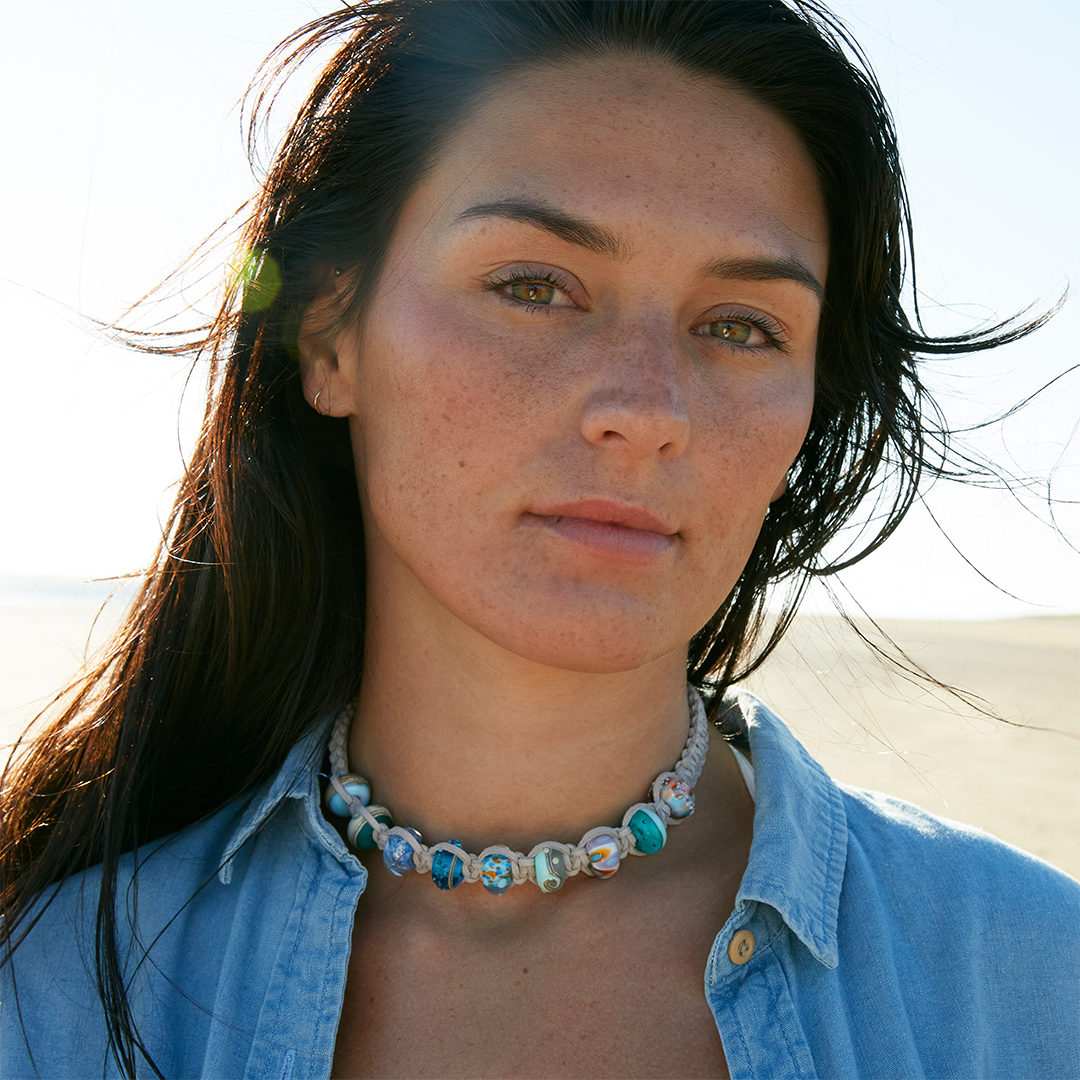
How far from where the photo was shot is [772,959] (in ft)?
5.45

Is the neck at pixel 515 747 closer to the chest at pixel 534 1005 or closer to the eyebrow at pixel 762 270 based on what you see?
the chest at pixel 534 1005

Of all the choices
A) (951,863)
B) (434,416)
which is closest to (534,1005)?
(951,863)

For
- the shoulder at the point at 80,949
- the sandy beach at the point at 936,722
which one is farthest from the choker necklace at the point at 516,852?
the sandy beach at the point at 936,722

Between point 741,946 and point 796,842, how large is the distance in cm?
21

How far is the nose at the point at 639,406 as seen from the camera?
1.55m

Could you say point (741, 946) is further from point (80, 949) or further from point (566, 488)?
point (80, 949)

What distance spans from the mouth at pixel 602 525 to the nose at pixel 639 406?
10cm

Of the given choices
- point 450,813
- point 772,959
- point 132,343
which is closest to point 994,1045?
point 772,959

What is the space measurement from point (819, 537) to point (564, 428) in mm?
1088

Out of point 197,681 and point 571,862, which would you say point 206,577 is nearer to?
point 197,681

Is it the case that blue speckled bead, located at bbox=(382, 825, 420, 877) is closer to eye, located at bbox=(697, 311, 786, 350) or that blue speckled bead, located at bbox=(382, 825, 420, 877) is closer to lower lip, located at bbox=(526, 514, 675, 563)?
lower lip, located at bbox=(526, 514, 675, 563)

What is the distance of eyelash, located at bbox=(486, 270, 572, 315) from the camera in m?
1.69

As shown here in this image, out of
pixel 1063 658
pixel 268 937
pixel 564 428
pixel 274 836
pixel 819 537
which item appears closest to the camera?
pixel 564 428

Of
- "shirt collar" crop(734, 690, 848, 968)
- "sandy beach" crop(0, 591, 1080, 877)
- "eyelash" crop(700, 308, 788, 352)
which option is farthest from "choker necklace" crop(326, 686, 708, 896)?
"eyelash" crop(700, 308, 788, 352)
